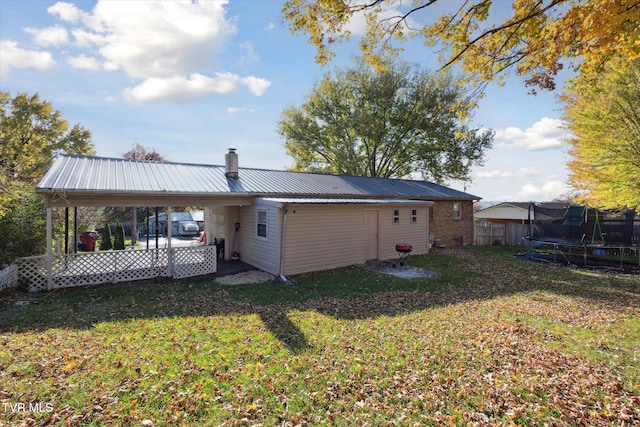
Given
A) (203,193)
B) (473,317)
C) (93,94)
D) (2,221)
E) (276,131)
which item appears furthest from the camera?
(276,131)

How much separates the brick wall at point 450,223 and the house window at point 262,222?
1106cm

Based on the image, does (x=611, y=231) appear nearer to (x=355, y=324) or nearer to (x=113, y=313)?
(x=355, y=324)

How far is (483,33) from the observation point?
6.06 m

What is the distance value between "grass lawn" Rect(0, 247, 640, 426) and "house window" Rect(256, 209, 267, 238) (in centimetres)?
321

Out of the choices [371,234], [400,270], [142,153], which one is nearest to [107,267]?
[371,234]

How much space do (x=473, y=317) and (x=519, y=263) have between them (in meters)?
8.93

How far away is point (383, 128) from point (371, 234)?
15.4 metres

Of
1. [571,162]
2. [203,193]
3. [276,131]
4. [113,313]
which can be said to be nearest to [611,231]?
[571,162]

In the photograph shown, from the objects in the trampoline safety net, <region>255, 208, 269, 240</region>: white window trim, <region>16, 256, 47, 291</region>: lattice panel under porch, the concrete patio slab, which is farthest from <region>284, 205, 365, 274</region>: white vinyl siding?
the trampoline safety net

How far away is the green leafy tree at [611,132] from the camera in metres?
10.1

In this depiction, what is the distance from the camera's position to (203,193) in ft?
34.7

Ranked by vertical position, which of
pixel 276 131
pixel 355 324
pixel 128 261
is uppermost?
pixel 276 131

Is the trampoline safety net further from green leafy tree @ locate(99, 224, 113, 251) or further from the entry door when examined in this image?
green leafy tree @ locate(99, 224, 113, 251)
